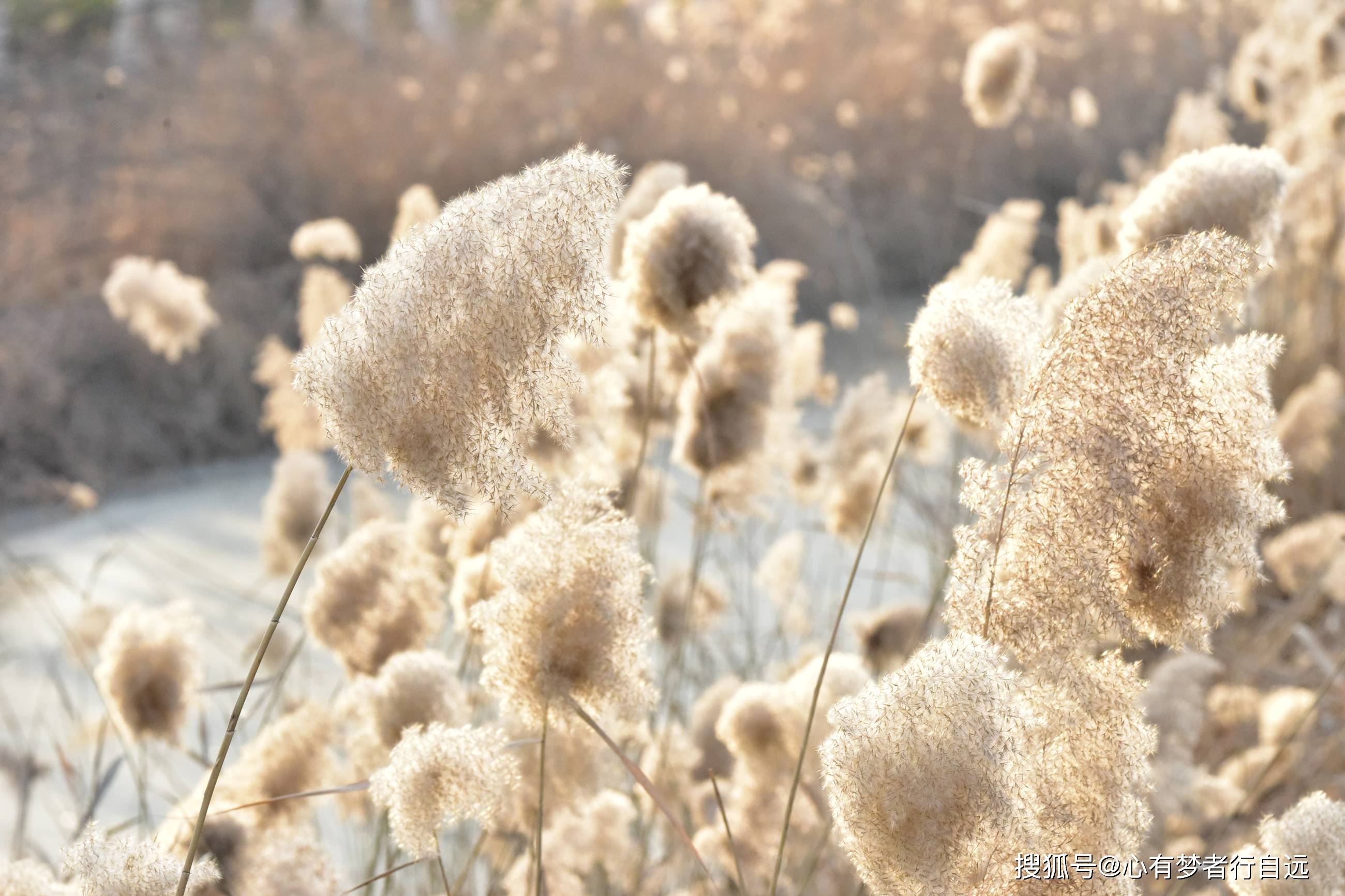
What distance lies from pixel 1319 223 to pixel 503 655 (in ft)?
7.03

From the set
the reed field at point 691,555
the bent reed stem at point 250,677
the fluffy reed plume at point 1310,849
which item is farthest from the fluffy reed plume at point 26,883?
the fluffy reed plume at point 1310,849

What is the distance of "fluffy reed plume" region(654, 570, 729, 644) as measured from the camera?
1.44m

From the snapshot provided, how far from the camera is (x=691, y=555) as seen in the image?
8.11 feet

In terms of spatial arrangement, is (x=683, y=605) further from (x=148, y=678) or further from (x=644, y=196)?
(x=148, y=678)

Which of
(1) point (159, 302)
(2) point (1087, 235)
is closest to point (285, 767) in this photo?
(1) point (159, 302)

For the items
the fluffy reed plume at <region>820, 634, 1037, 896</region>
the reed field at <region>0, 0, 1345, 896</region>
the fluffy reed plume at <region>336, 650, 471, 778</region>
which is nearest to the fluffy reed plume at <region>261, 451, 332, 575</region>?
the reed field at <region>0, 0, 1345, 896</region>

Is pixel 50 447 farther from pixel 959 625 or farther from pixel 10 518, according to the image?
pixel 959 625

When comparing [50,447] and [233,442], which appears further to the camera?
[233,442]

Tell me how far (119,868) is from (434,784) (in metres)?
0.14

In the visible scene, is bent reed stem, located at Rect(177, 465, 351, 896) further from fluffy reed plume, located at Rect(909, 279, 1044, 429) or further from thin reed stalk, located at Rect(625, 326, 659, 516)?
thin reed stalk, located at Rect(625, 326, 659, 516)

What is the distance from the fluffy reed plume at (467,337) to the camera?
1.55 feet

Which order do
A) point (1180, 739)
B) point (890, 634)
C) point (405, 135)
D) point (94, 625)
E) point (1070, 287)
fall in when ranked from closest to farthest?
point (1070, 287)
point (1180, 739)
point (890, 634)
point (94, 625)
point (405, 135)

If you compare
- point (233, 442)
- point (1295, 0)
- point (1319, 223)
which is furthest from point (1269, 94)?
point (233, 442)

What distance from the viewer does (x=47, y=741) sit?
2.02 metres
